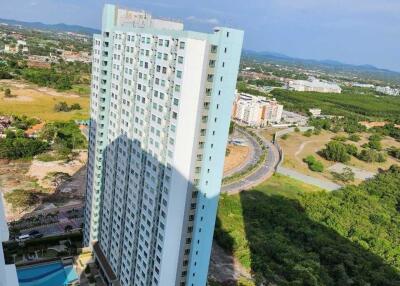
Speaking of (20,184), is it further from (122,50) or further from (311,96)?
(311,96)

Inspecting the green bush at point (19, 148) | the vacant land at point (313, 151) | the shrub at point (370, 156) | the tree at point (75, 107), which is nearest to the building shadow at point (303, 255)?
the vacant land at point (313, 151)

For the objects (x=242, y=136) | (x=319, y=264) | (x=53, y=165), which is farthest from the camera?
(x=242, y=136)

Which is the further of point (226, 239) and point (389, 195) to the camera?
point (389, 195)

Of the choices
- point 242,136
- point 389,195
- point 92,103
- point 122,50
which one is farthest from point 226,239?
point 242,136

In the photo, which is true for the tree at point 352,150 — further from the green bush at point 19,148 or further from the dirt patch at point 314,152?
the green bush at point 19,148

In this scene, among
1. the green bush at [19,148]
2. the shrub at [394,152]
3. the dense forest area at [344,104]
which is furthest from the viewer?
the dense forest area at [344,104]

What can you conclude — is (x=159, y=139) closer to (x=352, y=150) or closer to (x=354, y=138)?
(x=352, y=150)
